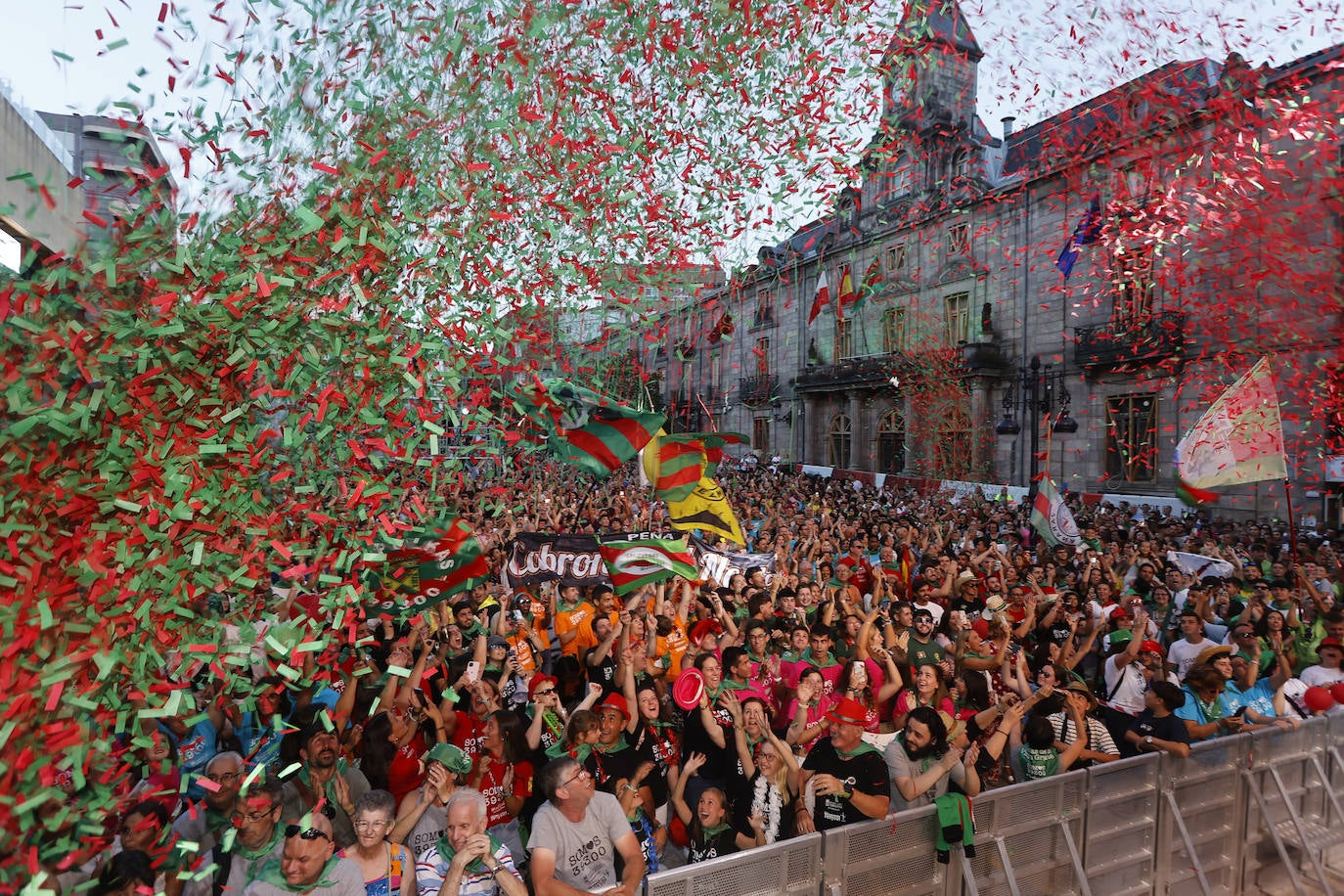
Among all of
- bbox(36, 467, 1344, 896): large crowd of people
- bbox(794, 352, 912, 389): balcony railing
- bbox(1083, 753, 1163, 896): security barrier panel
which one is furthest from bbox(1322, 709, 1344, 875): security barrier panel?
bbox(794, 352, 912, 389): balcony railing

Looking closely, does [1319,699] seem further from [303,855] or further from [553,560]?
[303,855]

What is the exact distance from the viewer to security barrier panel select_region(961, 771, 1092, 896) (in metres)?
4.88

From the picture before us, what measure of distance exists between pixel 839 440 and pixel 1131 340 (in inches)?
576

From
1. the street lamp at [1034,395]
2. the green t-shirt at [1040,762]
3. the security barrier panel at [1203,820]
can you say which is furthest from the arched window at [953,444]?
the green t-shirt at [1040,762]

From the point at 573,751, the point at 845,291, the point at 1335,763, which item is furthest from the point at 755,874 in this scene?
the point at 845,291

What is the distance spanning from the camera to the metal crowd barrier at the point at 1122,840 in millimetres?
4340

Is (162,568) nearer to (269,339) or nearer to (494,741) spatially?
(269,339)

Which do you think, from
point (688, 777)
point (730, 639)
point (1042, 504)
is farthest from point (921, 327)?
point (688, 777)

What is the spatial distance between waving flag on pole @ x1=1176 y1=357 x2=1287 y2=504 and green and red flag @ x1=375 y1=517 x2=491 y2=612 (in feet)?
33.2

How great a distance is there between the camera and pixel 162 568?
95.0 inches

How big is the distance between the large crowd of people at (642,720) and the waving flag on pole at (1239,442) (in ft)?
4.52

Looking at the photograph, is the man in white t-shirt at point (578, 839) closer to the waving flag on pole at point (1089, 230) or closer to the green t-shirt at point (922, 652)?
the green t-shirt at point (922, 652)

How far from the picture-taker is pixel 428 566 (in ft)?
13.6

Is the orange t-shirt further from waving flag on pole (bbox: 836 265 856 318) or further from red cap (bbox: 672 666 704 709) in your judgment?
waving flag on pole (bbox: 836 265 856 318)
